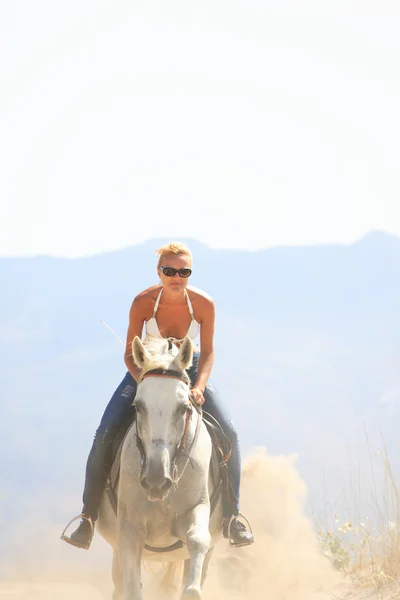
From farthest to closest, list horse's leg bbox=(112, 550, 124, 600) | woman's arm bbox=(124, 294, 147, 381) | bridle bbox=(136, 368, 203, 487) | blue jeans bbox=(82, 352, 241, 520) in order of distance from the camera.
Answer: horse's leg bbox=(112, 550, 124, 600)
blue jeans bbox=(82, 352, 241, 520)
woman's arm bbox=(124, 294, 147, 381)
bridle bbox=(136, 368, 203, 487)

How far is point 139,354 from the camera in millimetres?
7535

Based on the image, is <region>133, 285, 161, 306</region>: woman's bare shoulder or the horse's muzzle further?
<region>133, 285, 161, 306</region>: woman's bare shoulder

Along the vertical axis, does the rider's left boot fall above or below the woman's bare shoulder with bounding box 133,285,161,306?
below

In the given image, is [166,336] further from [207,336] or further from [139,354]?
[139,354]

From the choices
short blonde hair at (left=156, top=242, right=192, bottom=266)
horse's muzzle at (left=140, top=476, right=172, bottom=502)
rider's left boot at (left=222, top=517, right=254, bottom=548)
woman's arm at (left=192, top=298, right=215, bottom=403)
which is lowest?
rider's left boot at (left=222, top=517, right=254, bottom=548)

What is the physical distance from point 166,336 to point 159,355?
87 cm

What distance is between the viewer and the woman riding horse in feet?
27.4

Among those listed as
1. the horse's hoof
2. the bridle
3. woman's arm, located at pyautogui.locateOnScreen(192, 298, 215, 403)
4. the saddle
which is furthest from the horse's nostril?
woman's arm, located at pyautogui.locateOnScreen(192, 298, 215, 403)

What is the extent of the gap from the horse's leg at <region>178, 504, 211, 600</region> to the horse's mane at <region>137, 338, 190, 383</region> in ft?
4.08

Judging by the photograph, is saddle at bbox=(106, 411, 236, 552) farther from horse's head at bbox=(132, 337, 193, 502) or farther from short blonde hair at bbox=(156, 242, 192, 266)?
short blonde hair at bbox=(156, 242, 192, 266)

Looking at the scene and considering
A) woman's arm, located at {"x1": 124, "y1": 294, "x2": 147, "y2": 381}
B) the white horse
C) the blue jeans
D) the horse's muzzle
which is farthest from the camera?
the blue jeans

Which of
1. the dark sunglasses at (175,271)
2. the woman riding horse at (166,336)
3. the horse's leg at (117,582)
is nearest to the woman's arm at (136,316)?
the woman riding horse at (166,336)

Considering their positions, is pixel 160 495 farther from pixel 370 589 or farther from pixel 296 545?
pixel 296 545

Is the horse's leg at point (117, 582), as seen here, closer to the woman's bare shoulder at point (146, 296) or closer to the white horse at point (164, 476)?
the white horse at point (164, 476)
